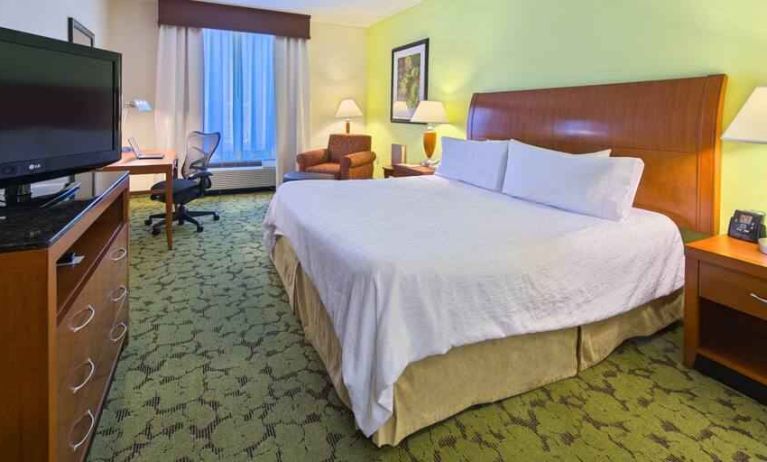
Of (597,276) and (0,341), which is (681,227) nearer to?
(597,276)

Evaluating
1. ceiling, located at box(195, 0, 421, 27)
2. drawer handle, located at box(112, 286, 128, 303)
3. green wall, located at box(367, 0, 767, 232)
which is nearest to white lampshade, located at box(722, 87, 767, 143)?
green wall, located at box(367, 0, 767, 232)

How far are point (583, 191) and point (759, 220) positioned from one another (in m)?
0.80

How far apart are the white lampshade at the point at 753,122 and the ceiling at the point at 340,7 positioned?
4.14m

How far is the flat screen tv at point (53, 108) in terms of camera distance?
1.42 metres

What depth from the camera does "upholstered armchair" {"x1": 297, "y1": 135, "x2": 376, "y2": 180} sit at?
18.7ft

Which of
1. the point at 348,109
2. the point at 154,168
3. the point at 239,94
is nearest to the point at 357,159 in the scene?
the point at 348,109

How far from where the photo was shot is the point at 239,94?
6457mm

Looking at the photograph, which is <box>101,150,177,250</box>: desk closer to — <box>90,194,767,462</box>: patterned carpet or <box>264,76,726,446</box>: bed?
<box>264,76,726,446</box>: bed

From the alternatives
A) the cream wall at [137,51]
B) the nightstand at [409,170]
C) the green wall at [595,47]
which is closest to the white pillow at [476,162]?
the nightstand at [409,170]

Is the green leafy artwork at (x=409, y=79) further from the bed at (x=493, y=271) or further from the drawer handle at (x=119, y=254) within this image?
the drawer handle at (x=119, y=254)

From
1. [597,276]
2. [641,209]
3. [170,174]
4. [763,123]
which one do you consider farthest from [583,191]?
[170,174]

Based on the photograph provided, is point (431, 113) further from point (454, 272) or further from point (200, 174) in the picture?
point (454, 272)

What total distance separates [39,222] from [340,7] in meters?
5.38

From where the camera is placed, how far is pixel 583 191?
103 inches
